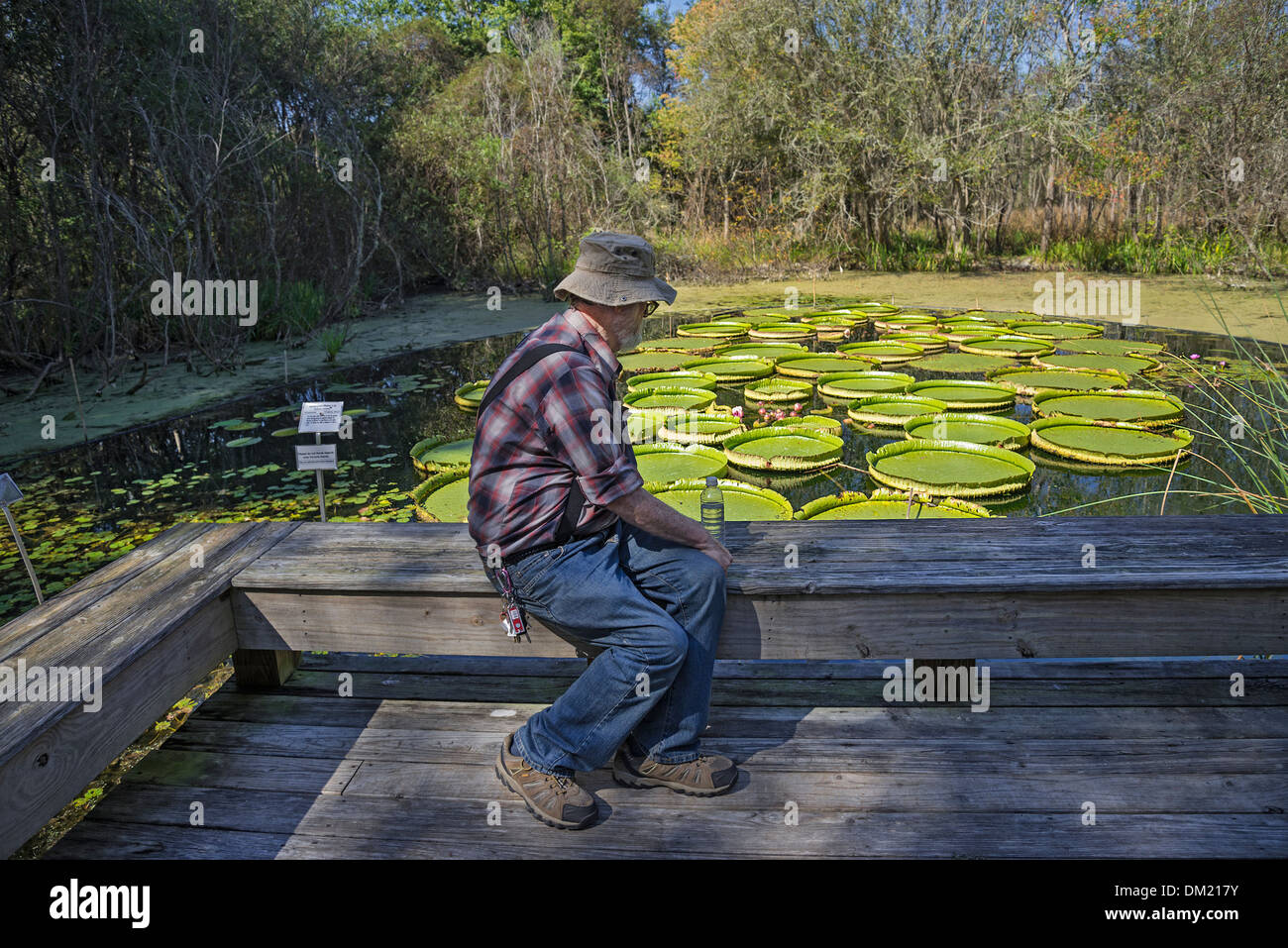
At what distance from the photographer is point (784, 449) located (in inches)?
196

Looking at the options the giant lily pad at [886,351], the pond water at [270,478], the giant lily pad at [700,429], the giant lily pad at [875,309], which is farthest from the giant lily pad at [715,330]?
the giant lily pad at [700,429]

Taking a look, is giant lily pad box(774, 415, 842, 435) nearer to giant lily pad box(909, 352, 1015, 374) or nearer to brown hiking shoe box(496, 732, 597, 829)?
giant lily pad box(909, 352, 1015, 374)

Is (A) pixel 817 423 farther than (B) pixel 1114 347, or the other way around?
(B) pixel 1114 347

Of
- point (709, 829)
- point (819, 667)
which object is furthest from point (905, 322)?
point (709, 829)

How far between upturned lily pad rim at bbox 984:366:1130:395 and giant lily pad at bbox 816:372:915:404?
2.32 feet

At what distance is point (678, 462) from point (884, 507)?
52.4 inches

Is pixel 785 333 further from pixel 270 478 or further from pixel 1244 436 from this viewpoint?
pixel 270 478

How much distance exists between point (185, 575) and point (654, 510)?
4.27 feet

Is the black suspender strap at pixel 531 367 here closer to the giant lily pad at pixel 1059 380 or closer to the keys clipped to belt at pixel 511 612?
the keys clipped to belt at pixel 511 612

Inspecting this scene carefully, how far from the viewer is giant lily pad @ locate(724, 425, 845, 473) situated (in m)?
4.70

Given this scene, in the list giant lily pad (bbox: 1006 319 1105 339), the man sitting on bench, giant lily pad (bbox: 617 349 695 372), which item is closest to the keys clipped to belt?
the man sitting on bench

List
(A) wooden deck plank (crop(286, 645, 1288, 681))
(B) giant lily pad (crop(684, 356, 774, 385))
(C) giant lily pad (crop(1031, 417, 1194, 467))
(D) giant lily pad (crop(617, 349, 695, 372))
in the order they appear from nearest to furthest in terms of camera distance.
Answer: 1. (A) wooden deck plank (crop(286, 645, 1288, 681))
2. (C) giant lily pad (crop(1031, 417, 1194, 467))
3. (B) giant lily pad (crop(684, 356, 774, 385))
4. (D) giant lily pad (crop(617, 349, 695, 372))

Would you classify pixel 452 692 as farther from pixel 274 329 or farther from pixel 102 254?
pixel 274 329

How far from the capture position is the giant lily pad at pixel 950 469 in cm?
420
